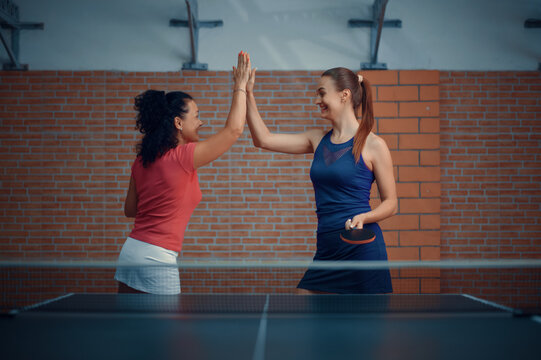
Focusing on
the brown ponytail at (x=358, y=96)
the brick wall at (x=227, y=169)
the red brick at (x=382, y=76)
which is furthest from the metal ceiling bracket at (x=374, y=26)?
Answer: the brown ponytail at (x=358, y=96)

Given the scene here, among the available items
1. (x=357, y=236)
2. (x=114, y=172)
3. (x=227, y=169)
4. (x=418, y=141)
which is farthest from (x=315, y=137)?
(x=114, y=172)

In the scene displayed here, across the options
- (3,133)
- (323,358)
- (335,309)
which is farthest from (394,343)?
(3,133)

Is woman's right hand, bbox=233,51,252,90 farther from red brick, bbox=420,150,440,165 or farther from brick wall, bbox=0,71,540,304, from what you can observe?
red brick, bbox=420,150,440,165

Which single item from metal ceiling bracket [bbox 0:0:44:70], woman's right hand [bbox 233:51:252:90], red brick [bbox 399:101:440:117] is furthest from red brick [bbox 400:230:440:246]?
metal ceiling bracket [bbox 0:0:44:70]

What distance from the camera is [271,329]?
1325mm

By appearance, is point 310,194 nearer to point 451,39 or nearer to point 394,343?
point 451,39

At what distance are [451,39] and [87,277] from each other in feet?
13.2

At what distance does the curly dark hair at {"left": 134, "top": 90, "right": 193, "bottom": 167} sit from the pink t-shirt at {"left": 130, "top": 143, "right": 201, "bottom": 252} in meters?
0.04

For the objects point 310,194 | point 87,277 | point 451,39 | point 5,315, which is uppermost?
point 451,39

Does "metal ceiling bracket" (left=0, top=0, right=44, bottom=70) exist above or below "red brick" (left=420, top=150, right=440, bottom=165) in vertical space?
above

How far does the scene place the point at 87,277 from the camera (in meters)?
4.04

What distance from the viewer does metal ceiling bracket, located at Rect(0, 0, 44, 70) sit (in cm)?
396

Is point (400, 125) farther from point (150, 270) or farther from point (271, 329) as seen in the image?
point (271, 329)

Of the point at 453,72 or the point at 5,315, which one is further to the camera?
the point at 453,72
